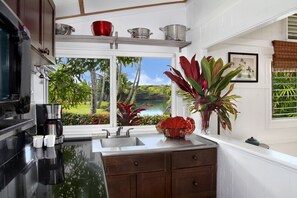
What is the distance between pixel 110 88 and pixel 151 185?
1294mm

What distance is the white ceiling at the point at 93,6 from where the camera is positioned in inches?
85.9

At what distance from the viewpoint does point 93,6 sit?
2.36 m

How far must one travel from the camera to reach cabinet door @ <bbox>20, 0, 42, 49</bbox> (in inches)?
48.5

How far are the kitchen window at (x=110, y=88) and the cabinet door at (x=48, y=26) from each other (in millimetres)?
809

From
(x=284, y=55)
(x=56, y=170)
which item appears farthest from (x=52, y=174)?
(x=284, y=55)

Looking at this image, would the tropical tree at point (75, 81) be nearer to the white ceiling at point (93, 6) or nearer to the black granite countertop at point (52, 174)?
Result: the white ceiling at point (93, 6)

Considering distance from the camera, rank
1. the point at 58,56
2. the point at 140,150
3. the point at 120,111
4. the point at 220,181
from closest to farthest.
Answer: the point at 140,150 < the point at 220,181 < the point at 58,56 < the point at 120,111

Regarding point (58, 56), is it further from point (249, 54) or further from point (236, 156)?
point (249, 54)

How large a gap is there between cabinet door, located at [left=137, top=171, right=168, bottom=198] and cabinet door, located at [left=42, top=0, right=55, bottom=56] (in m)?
1.33

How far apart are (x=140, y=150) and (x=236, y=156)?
874mm

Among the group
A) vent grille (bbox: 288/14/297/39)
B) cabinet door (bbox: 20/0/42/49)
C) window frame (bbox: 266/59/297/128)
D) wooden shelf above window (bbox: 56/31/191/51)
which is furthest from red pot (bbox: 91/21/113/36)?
vent grille (bbox: 288/14/297/39)

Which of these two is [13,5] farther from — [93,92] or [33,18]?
[93,92]

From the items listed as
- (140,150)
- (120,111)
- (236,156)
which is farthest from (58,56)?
(236,156)

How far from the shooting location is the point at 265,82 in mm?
2943
